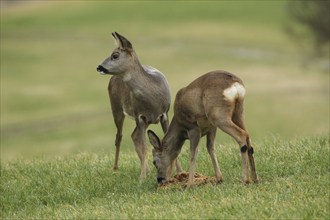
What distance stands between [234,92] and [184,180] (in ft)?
5.72

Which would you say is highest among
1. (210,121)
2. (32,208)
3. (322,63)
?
(210,121)

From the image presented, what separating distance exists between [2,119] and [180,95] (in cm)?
3541

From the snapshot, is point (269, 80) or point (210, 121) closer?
point (210, 121)

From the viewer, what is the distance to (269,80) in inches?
2046

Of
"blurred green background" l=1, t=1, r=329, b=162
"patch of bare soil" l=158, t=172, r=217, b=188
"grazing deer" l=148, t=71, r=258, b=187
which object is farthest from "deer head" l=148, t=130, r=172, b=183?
"blurred green background" l=1, t=1, r=329, b=162

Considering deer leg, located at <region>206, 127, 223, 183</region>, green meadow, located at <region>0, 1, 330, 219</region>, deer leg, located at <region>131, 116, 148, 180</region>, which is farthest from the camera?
deer leg, located at <region>131, 116, 148, 180</region>

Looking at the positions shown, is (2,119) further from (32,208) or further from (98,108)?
(32,208)

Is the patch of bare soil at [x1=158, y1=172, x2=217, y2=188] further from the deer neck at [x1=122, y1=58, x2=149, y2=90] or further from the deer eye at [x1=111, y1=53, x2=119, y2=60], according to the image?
the deer eye at [x1=111, y1=53, x2=119, y2=60]

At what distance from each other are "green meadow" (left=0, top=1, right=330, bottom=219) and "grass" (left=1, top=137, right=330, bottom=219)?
0.07 ft

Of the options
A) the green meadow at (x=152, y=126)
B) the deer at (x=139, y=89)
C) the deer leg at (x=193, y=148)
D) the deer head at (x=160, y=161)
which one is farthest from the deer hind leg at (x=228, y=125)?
the deer at (x=139, y=89)

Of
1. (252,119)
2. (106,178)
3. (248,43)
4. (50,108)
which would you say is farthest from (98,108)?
(106,178)

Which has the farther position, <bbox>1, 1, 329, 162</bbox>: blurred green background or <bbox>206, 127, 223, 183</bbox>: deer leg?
<bbox>1, 1, 329, 162</bbox>: blurred green background

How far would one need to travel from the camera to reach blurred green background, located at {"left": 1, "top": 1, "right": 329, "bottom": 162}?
41.4 meters

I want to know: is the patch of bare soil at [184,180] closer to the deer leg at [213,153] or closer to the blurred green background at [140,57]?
the deer leg at [213,153]
